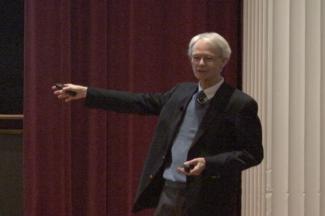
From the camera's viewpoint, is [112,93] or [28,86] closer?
[112,93]

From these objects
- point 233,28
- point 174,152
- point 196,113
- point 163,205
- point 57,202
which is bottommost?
point 57,202

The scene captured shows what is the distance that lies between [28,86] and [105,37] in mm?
465

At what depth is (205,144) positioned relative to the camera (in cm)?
182

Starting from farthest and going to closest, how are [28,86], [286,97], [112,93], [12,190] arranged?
1. [12,190]
2. [28,86]
3. [286,97]
4. [112,93]

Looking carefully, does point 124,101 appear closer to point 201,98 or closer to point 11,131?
point 201,98

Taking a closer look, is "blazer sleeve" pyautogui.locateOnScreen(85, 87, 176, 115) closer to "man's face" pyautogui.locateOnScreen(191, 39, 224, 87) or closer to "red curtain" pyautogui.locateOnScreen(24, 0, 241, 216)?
"man's face" pyautogui.locateOnScreen(191, 39, 224, 87)

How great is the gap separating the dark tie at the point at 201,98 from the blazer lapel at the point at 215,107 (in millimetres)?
28

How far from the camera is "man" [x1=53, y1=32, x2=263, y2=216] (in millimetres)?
1795

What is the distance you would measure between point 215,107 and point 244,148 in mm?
155

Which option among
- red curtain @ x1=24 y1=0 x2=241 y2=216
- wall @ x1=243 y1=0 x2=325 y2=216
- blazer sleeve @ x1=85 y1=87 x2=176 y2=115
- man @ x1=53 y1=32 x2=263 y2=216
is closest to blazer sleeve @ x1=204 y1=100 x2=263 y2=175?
man @ x1=53 y1=32 x2=263 y2=216

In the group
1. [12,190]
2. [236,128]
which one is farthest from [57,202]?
[236,128]

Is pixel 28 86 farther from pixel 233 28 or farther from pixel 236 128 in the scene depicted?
pixel 236 128

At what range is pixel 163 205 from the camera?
1898 mm

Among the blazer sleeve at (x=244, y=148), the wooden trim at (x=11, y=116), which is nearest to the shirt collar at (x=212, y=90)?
the blazer sleeve at (x=244, y=148)
